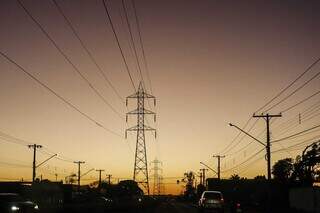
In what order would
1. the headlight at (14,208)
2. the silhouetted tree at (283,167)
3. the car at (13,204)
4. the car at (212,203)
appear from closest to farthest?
the car at (13,204), the headlight at (14,208), the car at (212,203), the silhouetted tree at (283,167)

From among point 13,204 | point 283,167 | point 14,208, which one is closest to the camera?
point 14,208

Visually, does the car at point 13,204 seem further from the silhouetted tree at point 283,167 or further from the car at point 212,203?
the silhouetted tree at point 283,167

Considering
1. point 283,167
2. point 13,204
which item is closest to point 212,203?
point 13,204

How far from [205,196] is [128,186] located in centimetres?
12260

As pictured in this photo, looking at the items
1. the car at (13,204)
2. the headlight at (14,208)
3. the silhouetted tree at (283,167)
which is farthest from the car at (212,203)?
the silhouetted tree at (283,167)

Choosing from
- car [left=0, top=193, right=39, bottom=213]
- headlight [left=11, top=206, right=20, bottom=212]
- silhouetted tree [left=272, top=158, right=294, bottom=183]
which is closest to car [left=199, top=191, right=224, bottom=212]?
car [left=0, top=193, right=39, bottom=213]

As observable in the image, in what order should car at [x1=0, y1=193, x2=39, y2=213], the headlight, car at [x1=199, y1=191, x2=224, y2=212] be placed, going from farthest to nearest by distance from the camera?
1. car at [x1=199, y1=191, x2=224, y2=212]
2. the headlight
3. car at [x1=0, y1=193, x2=39, y2=213]

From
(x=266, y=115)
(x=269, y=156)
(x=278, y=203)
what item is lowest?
(x=278, y=203)

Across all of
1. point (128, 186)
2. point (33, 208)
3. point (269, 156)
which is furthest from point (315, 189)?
point (128, 186)

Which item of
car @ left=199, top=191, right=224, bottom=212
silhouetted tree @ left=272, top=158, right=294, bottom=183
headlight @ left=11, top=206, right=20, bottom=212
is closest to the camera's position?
headlight @ left=11, top=206, right=20, bottom=212

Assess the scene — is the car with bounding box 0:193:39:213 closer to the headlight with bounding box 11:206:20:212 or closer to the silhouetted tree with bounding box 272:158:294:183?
the headlight with bounding box 11:206:20:212

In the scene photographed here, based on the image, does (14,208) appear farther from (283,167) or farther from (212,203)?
(283,167)

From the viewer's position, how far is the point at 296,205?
234 feet

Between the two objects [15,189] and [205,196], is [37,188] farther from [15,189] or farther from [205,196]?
[205,196]
